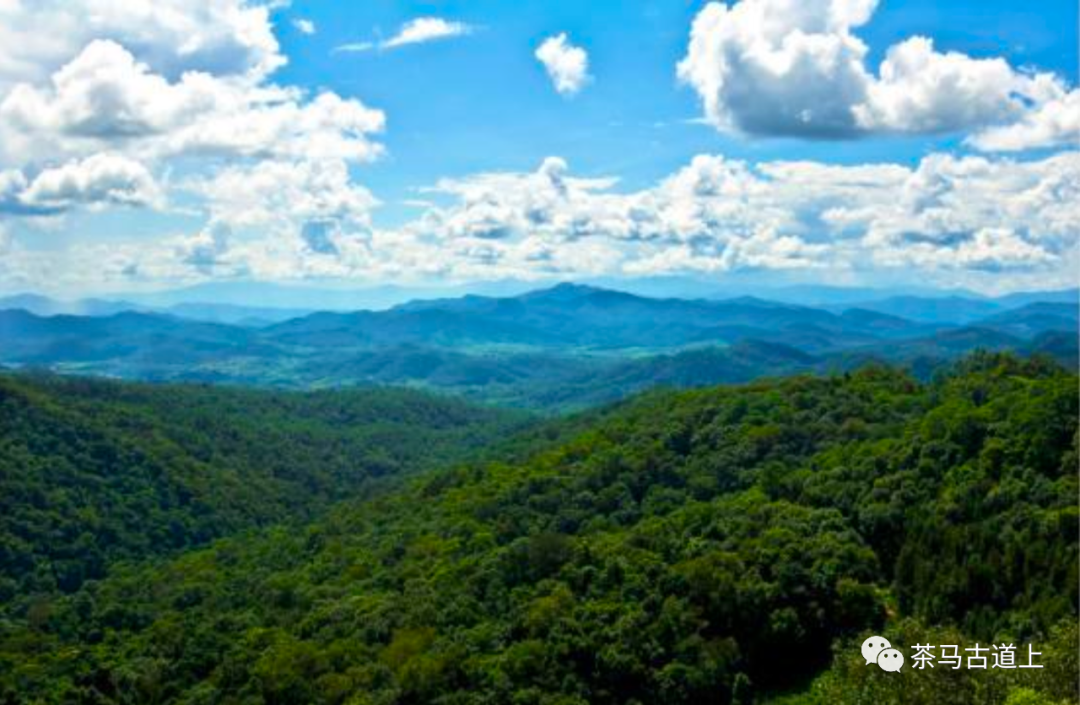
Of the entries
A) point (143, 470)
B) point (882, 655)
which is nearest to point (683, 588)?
point (882, 655)

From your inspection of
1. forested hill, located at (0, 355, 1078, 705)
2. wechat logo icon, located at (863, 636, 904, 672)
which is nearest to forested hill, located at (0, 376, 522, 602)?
forested hill, located at (0, 355, 1078, 705)

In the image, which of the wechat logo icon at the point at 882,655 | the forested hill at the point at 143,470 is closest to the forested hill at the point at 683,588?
the wechat logo icon at the point at 882,655

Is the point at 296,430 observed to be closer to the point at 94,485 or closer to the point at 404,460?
the point at 404,460

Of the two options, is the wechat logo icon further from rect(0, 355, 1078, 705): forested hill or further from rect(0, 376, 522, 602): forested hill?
rect(0, 376, 522, 602): forested hill

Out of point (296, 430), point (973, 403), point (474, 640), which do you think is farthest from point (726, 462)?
point (296, 430)

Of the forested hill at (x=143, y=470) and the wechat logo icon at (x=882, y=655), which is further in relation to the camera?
the forested hill at (x=143, y=470)

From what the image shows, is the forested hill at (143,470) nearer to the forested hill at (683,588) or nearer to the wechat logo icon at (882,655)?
the forested hill at (683,588)
